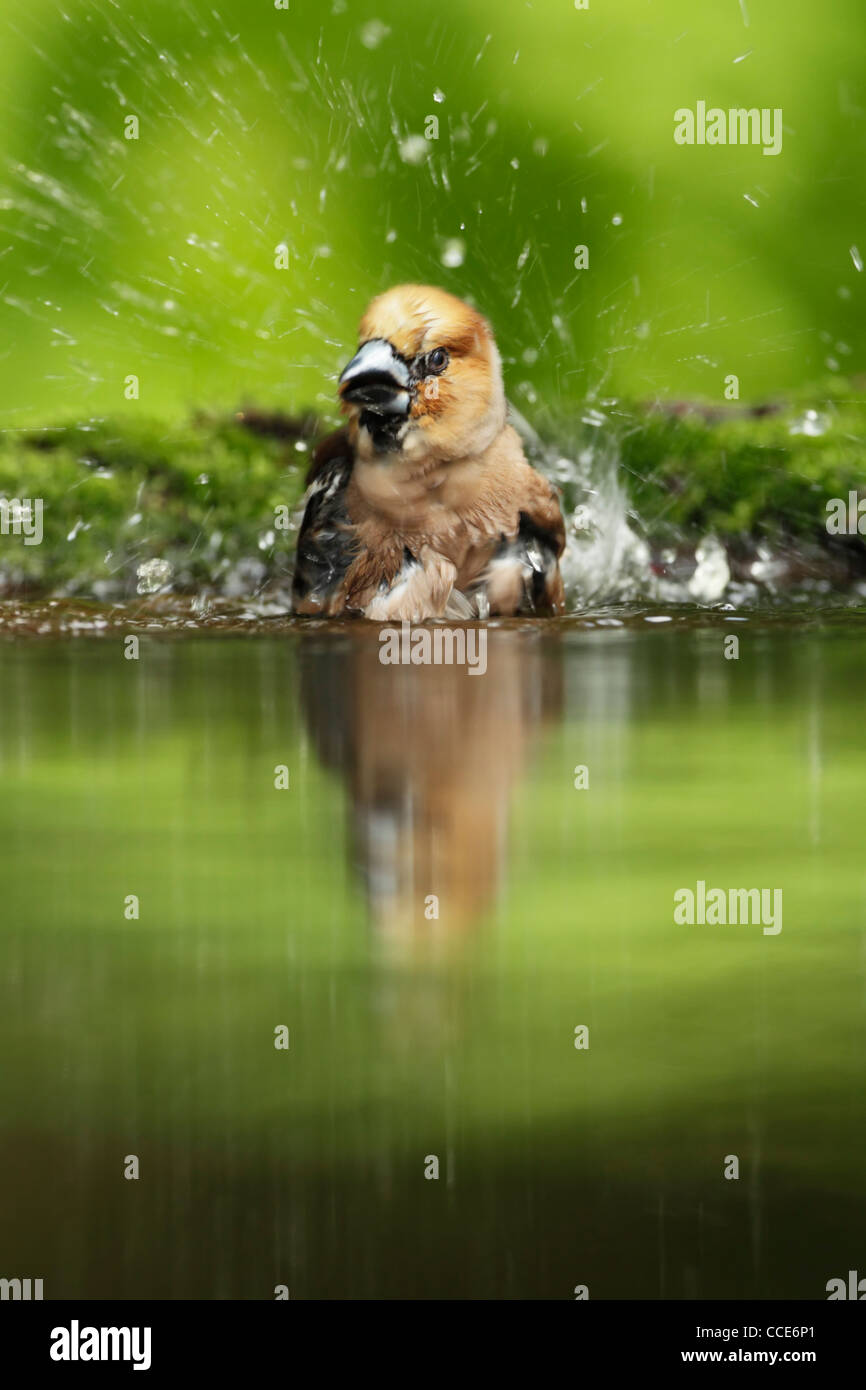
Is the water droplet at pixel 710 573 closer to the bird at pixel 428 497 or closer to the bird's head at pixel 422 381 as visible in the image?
the bird at pixel 428 497

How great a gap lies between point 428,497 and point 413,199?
1.46 meters

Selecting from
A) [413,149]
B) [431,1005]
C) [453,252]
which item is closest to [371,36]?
[413,149]

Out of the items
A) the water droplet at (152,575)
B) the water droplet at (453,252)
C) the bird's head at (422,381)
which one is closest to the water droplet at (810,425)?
the water droplet at (453,252)

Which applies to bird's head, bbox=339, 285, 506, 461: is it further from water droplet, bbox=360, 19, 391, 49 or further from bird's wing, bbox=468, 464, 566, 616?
water droplet, bbox=360, 19, 391, 49

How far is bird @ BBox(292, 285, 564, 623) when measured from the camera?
3.60m

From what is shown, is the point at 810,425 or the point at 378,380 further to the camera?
the point at 810,425

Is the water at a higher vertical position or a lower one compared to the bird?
lower

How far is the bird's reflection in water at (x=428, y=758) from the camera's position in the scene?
4.81 feet

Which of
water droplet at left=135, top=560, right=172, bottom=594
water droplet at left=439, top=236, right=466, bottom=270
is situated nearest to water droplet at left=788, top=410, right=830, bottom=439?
water droplet at left=439, top=236, right=466, bottom=270

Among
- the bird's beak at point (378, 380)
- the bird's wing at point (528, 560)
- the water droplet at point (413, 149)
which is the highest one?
the water droplet at point (413, 149)

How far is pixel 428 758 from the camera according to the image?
2.02m

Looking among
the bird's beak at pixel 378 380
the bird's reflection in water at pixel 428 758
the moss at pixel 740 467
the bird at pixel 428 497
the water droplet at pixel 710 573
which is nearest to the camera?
the bird's reflection in water at pixel 428 758

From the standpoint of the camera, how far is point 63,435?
4617mm

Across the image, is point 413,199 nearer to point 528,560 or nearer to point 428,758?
point 528,560
